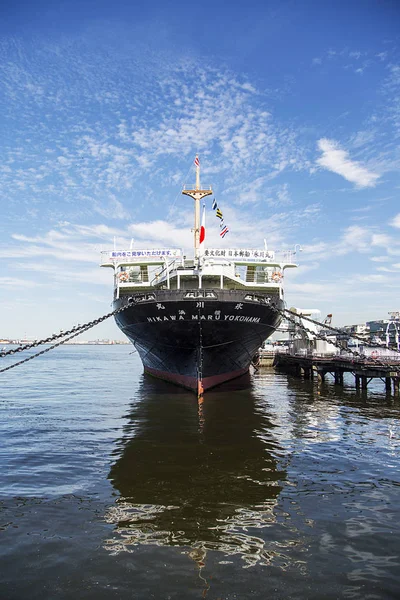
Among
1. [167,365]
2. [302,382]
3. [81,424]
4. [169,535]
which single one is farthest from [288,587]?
[302,382]

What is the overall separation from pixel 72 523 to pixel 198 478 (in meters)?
3.54

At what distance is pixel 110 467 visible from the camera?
1166 cm

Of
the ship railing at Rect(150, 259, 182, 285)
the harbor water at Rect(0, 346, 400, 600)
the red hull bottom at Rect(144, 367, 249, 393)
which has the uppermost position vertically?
the ship railing at Rect(150, 259, 182, 285)

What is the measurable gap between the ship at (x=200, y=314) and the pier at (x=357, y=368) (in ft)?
22.5

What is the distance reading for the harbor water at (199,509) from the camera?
248 inches

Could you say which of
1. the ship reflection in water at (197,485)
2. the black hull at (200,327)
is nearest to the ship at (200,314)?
the black hull at (200,327)

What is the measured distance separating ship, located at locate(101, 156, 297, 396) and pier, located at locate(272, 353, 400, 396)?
684cm

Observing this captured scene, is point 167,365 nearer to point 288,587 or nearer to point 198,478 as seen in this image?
point 198,478

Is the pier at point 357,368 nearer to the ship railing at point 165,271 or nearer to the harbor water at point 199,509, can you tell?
the harbor water at point 199,509

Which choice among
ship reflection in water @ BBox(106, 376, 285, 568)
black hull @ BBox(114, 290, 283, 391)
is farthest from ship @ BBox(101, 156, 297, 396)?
ship reflection in water @ BBox(106, 376, 285, 568)

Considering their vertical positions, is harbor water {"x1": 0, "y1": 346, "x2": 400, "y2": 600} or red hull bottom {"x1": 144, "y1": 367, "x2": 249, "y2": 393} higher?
red hull bottom {"x1": 144, "y1": 367, "x2": 249, "y2": 393}

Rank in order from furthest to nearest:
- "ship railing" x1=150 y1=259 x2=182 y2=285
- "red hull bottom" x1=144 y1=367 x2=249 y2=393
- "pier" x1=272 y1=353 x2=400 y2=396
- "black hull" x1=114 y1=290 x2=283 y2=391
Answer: "ship railing" x1=150 y1=259 x2=182 y2=285, "pier" x1=272 y1=353 x2=400 y2=396, "red hull bottom" x1=144 y1=367 x2=249 y2=393, "black hull" x1=114 y1=290 x2=283 y2=391

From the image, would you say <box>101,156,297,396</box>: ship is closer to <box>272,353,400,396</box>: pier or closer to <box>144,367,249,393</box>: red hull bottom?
<box>144,367,249,393</box>: red hull bottom

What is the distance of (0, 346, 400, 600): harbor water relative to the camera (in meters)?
6.30
